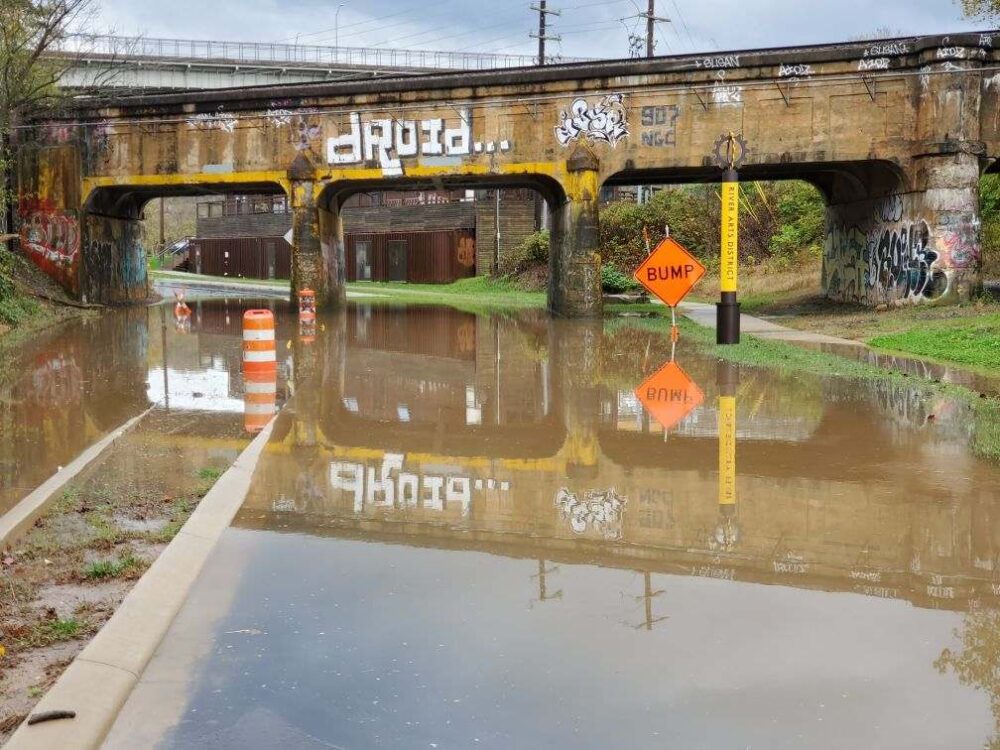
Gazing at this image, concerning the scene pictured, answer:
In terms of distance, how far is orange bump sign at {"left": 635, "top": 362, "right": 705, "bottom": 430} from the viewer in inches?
411

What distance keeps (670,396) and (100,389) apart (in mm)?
7163

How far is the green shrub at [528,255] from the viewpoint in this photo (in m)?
48.4

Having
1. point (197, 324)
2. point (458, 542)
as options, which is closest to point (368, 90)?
point (197, 324)

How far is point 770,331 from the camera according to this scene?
22.2 meters

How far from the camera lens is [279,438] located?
9117 millimetres

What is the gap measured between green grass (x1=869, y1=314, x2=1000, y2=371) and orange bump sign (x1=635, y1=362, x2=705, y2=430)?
459cm

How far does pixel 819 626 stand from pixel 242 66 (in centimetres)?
4940

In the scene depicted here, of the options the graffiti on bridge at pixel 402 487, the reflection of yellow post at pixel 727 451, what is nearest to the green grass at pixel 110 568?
the graffiti on bridge at pixel 402 487

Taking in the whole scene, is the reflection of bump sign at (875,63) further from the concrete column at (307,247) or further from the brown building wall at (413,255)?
the brown building wall at (413,255)

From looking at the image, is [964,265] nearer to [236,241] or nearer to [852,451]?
[852,451]

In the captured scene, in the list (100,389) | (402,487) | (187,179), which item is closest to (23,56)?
(187,179)

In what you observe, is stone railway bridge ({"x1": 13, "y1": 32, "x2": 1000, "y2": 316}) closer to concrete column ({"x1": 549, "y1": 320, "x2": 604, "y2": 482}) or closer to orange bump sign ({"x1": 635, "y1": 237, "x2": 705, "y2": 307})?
concrete column ({"x1": 549, "y1": 320, "x2": 604, "y2": 482})

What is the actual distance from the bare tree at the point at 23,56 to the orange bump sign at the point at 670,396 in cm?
2025

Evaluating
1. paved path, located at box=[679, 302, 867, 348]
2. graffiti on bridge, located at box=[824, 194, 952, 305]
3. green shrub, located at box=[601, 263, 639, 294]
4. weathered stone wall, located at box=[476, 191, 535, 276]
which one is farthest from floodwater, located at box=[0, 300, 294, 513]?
weathered stone wall, located at box=[476, 191, 535, 276]
